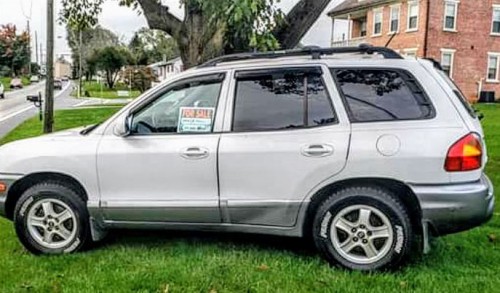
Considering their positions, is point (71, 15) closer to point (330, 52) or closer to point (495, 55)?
point (330, 52)

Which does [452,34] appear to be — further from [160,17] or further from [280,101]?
[280,101]

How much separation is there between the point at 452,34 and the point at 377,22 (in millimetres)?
4658

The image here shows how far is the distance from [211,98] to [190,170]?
663mm

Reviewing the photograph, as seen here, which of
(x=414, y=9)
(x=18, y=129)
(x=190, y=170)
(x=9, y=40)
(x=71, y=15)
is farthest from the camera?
(x=9, y=40)

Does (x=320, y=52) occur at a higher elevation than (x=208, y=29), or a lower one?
lower

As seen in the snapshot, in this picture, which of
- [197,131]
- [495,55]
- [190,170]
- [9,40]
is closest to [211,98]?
[197,131]

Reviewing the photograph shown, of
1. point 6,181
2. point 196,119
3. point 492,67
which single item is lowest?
point 6,181

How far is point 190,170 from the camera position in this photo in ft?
15.4

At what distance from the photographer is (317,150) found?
4484 mm

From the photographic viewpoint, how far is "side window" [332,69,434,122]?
446 centimetres

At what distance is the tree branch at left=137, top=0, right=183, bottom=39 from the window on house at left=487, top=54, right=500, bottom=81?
29.4 metres

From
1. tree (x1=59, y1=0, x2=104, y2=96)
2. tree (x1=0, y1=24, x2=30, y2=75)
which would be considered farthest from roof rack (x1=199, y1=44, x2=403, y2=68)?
tree (x1=0, y1=24, x2=30, y2=75)

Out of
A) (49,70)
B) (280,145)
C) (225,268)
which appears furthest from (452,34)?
(225,268)

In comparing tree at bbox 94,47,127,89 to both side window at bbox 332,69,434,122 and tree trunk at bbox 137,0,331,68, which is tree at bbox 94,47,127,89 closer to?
tree trunk at bbox 137,0,331,68
